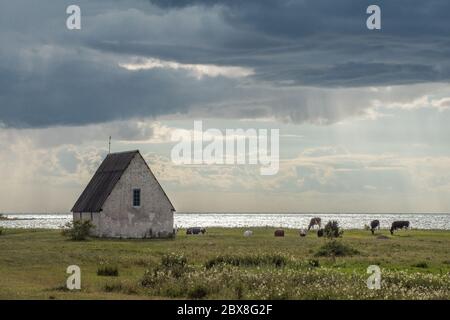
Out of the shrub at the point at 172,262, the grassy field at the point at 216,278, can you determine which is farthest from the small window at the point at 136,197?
the shrub at the point at 172,262

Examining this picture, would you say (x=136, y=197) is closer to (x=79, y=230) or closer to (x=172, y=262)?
(x=79, y=230)

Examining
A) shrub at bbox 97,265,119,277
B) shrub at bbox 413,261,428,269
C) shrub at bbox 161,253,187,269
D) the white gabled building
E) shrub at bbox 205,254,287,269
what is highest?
the white gabled building

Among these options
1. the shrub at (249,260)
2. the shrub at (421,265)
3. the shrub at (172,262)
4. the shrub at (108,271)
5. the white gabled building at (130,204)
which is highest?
the white gabled building at (130,204)

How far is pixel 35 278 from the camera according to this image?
33344 mm

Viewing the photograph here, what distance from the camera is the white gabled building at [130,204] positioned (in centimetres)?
6681

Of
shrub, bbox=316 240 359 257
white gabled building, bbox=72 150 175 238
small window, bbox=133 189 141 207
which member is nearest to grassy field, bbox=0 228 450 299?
shrub, bbox=316 240 359 257

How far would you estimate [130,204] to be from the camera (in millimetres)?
67562

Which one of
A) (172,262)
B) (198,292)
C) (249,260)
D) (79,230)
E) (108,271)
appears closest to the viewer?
(198,292)

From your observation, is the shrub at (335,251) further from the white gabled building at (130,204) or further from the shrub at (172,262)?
the white gabled building at (130,204)

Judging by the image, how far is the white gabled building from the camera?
66812 mm

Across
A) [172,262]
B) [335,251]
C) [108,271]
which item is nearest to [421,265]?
[335,251]

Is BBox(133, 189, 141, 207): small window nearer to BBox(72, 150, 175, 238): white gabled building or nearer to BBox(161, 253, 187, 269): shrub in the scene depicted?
BBox(72, 150, 175, 238): white gabled building

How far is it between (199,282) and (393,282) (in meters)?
7.83
